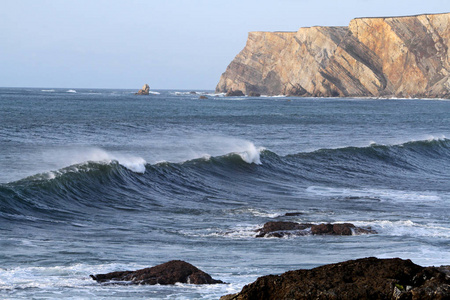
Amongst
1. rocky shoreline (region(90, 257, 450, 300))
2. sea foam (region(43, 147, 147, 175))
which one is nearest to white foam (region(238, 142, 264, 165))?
sea foam (region(43, 147, 147, 175))

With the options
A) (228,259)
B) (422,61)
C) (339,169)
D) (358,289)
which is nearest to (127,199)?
(228,259)

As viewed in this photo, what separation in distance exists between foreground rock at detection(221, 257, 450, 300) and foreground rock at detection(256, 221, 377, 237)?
6.38 meters

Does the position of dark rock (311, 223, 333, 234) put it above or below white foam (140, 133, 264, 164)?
below

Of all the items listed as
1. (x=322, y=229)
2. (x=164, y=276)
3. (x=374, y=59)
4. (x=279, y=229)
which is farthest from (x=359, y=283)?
(x=374, y=59)

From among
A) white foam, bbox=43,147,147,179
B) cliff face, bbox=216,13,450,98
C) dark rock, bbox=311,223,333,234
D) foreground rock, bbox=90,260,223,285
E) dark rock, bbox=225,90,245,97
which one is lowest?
foreground rock, bbox=90,260,223,285

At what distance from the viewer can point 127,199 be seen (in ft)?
52.5

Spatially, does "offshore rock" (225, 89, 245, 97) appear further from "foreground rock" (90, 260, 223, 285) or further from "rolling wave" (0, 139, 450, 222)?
"foreground rock" (90, 260, 223, 285)

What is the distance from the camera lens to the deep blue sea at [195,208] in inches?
332

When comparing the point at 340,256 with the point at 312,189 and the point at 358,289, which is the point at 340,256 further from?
the point at 312,189

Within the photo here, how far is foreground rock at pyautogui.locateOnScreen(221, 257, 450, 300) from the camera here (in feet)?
14.4

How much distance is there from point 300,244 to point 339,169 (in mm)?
13737

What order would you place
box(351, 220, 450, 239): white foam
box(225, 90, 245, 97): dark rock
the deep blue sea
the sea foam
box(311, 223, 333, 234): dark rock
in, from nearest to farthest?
the deep blue sea, box(311, 223, 333, 234): dark rock, box(351, 220, 450, 239): white foam, the sea foam, box(225, 90, 245, 97): dark rock

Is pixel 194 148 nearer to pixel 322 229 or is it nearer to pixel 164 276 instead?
pixel 322 229

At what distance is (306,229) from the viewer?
37.9 feet
